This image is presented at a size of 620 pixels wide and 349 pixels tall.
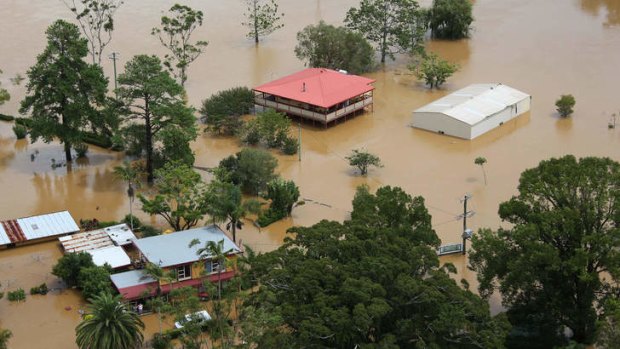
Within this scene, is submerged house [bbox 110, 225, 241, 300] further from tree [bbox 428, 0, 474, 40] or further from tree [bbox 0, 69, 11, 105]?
tree [bbox 428, 0, 474, 40]

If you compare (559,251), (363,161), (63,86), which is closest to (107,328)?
(559,251)

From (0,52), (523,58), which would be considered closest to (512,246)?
(523,58)

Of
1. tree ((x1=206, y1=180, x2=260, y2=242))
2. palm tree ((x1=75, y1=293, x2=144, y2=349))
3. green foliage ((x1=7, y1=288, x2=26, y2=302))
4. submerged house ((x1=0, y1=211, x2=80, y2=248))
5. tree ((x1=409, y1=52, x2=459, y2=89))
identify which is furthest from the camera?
tree ((x1=409, y1=52, x2=459, y2=89))

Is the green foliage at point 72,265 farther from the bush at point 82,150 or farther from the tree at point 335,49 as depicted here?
the tree at point 335,49

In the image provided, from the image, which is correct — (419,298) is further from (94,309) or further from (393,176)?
(393,176)

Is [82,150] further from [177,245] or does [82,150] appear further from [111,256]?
[177,245]

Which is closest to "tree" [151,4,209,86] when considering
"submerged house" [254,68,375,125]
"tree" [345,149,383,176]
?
"submerged house" [254,68,375,125]
